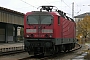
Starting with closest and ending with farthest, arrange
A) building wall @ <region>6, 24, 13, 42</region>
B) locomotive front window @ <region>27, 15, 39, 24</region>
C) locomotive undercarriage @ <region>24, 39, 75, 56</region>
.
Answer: locomotive undercarriage @ <region>24, 39, 75, 56</region>, locomotive front window @ <region>27, 15, 39, 24</region>, building wall @ <region>6, 24, 13, 42</region>

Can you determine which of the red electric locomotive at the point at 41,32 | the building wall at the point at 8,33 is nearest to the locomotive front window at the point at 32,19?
the red electric locomotive at the point at 41,32

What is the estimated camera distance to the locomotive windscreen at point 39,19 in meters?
18.3

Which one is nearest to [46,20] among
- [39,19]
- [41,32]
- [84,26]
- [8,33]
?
[39,19]

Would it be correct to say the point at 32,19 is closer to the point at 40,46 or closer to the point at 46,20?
the point at 46,20

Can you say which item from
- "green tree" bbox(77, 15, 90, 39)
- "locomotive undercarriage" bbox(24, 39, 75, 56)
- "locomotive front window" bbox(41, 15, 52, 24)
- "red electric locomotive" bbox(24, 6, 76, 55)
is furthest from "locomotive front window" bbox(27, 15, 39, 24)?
"green tree" bbox(77, 15, 90, 39)

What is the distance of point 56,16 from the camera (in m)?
18.4

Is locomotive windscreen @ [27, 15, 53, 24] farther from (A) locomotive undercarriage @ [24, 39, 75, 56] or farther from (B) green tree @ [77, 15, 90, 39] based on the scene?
(B) green tree @ [77, 15, 90, 39]

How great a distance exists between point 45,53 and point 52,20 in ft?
8.65

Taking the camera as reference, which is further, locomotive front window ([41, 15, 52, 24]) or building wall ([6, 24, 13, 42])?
building wall ([6, 24, 13, 42])

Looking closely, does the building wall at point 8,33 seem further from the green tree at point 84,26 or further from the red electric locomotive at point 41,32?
the red electric locomotive at point 41,32

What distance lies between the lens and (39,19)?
1841cm

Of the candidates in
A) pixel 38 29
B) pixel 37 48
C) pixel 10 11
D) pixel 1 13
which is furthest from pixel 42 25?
pixel 10 11

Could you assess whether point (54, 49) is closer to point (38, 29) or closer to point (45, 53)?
point (45, 53)

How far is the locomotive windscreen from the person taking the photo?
18.3 m
